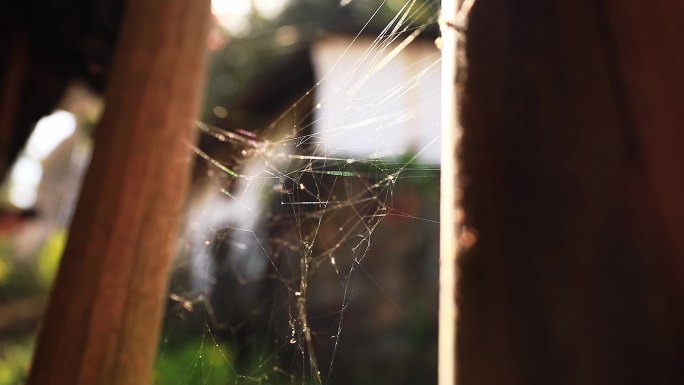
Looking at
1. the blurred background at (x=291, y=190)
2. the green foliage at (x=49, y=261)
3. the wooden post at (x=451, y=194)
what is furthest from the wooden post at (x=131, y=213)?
the green foliage at (x=49, y=261)

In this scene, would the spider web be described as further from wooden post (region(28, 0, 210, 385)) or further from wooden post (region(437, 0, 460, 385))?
wooden post (region(437, 0, 460, 385))

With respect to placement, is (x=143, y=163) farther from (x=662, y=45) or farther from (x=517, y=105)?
(x=662, y=45)

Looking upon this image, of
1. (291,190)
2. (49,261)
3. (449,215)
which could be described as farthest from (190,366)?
(49,261)

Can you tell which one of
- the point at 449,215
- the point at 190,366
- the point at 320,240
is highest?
the point at 320,240

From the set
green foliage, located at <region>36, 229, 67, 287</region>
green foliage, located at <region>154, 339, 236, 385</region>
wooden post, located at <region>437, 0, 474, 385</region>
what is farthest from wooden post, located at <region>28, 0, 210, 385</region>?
green foliage, located at <region>36, 229, 67, 287</region>

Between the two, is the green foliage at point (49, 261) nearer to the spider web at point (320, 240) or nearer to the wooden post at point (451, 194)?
the spider web at point (320, 240)

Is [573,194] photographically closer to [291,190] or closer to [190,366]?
[291,190]

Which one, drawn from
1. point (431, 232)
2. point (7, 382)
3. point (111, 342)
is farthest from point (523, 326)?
point (7, 382)
